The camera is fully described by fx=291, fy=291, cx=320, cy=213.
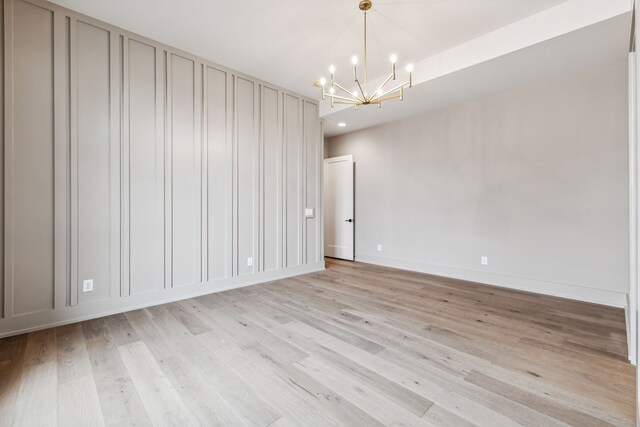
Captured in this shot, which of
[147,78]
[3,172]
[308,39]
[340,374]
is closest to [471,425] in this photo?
[340,374]

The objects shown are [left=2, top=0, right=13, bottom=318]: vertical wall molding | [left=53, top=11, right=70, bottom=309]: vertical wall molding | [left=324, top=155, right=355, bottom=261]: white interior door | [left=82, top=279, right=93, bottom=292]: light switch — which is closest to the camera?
[left=2, top=0, right=13, bottom=318]: vertical wall molding

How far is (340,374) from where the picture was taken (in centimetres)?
198

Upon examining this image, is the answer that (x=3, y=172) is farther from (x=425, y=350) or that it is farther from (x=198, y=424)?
(x=425, y=350)

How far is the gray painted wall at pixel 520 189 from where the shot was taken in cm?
348

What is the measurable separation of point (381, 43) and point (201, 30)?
80.0 inches

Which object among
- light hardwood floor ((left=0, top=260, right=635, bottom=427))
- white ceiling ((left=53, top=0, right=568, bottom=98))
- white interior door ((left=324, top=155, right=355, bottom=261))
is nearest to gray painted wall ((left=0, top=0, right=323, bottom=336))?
white ceiling ((left=53, top=0, right=568, bottom=98))

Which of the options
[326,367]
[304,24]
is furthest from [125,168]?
[326,367]

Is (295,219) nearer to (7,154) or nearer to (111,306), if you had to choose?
(111,306)

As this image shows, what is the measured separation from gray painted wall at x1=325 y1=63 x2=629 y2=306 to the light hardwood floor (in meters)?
0.73

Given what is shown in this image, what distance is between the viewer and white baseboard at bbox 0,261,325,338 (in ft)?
8.60

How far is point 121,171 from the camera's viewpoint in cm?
314

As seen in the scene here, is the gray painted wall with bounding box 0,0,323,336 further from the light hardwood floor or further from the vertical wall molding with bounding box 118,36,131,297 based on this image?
the light hardwood floor

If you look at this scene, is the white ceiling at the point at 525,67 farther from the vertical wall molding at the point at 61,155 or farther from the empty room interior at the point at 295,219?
the vertical wall molding at the point at 61,155

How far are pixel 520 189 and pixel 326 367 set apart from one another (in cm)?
373
